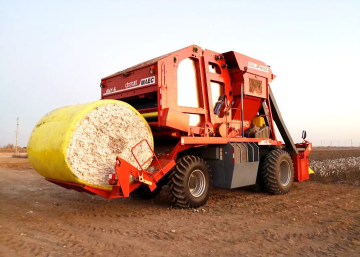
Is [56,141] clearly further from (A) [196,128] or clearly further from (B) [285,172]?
(B) [285,172]

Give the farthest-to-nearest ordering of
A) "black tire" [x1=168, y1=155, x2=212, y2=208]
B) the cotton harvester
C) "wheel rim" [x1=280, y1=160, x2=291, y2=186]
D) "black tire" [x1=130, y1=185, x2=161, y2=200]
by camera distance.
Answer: "wheel rim" [x1=280, y1=160, x2=291, y2=186]
"black tire" [x1=130, y1=185, x2=161, y2=200]
"black tire" [x1=168, y1=155, x2=212, y2=208]
the cotton harvester

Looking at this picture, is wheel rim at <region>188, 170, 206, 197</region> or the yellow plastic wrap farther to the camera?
wheel rim at <region>188, 170, 206, 197</region>

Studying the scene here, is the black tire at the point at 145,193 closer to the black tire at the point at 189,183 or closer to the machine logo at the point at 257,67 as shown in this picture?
the black tire at the point at 189,183

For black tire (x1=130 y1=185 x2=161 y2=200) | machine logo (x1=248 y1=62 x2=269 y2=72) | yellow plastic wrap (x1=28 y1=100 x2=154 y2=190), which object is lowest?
black tire (x1=130 y1=185 x2=161 y2=200)

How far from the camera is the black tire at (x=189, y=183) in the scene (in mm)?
6074

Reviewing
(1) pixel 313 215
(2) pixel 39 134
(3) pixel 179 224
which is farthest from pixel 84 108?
(1) pixel 313 215

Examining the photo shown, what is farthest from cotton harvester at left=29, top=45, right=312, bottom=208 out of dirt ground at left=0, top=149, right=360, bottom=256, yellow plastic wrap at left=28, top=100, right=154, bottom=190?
dirt ground at left=0, top=149, right=360, bottom=256

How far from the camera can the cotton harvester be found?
5.85m

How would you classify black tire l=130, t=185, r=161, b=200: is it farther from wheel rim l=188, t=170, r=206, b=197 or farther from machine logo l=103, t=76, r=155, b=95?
machine logo l=103, t=76, r=155, b=95

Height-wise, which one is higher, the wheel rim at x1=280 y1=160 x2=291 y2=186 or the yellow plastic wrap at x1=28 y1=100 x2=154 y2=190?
the yellow plastic wrap at x1=28 y1=100 x2=154 y2=190

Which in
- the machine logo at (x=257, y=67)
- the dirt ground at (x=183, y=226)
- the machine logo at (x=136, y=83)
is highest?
the machine logo at (x=257, y=67)

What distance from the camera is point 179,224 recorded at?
518cm

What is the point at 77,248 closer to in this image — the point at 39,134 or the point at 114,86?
the point at 39,134

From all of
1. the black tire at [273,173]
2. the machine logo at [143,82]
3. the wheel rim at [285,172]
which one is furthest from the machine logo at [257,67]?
the machine logo at [143,82]
